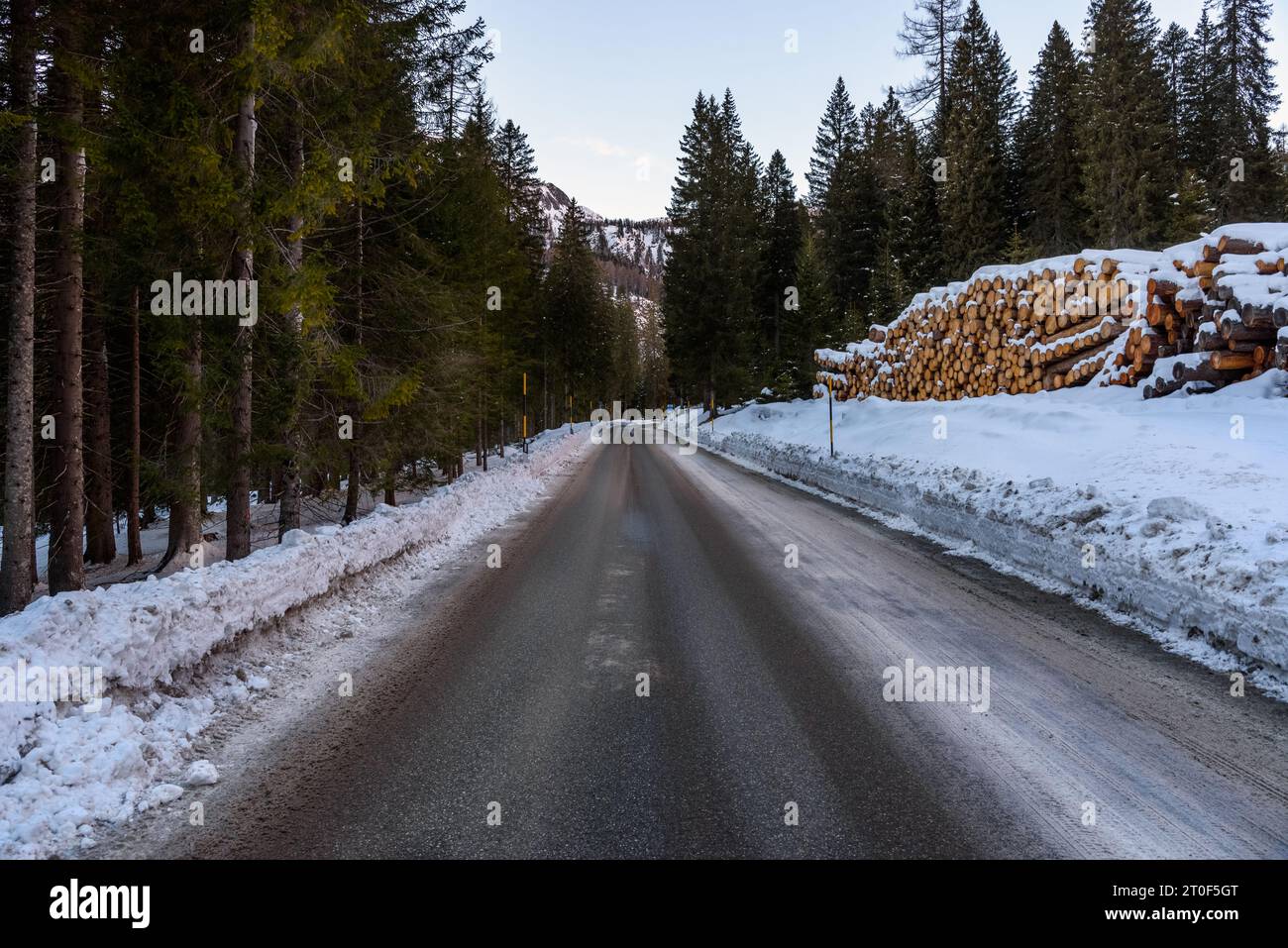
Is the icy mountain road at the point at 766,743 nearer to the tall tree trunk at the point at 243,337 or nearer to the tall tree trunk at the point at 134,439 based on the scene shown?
the tall tree trunk at the point at 243,337

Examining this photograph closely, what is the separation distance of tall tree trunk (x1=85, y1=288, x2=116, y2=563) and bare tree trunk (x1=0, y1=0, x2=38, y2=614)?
3.86 metres

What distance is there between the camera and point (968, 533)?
348 inches

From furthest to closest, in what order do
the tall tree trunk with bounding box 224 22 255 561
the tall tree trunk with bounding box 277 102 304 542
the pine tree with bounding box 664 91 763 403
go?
the pine tree with bounding box 664 91 763 403 → the tall tree trunk with bounding box 277 102 304 542 → the tall tree trunk with bounding box 224 22 255 561

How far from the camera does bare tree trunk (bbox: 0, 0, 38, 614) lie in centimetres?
838

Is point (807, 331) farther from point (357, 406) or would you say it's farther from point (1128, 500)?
point (1128, 500)

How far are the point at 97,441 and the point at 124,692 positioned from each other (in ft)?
41.7

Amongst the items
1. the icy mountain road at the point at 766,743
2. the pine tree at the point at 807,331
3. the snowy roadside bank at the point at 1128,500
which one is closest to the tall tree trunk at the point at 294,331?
the icy mountain road at the point at 766,743

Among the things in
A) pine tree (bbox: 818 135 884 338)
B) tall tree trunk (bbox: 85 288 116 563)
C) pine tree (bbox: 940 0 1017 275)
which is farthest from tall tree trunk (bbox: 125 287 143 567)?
pine tree (bbox: 818 135 884 338)

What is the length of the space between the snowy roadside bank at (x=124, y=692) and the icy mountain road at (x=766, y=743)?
1.44 ft

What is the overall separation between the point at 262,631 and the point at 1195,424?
11.0m

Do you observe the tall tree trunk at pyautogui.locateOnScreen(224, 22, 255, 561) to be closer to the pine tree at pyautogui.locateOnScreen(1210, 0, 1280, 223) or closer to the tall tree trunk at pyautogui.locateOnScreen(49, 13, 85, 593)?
the tall tree trunk at pyautogui.locateOnScreen(49, 13, 85, 593)
